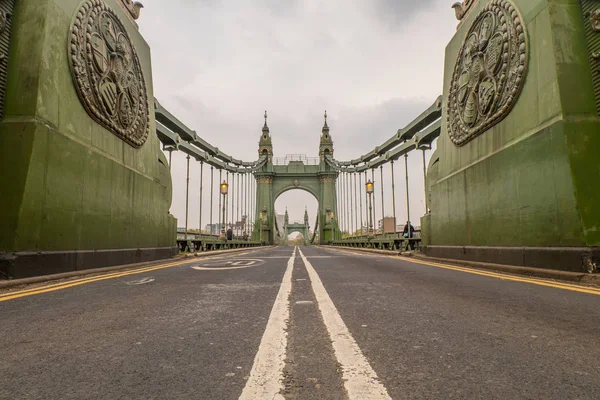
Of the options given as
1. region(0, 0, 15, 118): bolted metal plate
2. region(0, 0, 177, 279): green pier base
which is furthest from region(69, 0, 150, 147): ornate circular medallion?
region(0, 0, 15, 118): bolted metal plate

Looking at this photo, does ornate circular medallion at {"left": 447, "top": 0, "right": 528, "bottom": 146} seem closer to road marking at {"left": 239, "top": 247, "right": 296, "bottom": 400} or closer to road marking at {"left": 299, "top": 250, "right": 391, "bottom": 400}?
road marking at {"left": 299, "top": 250, "right": 391, "bottom": 400}

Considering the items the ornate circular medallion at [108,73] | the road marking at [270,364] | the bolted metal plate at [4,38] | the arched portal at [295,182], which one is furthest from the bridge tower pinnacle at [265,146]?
the road marking at [270,364]

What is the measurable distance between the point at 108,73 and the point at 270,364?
30.4 ft

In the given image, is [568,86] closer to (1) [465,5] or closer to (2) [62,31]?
(1) [465,5]

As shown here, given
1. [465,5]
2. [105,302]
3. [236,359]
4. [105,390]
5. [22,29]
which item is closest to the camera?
[105,390]

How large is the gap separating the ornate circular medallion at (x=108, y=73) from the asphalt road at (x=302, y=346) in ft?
17.5

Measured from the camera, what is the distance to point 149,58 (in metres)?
12.5

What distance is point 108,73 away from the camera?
876 centimetres

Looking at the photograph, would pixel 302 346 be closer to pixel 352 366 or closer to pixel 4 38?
pixel 352 366

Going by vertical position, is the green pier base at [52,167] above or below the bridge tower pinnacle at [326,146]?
below

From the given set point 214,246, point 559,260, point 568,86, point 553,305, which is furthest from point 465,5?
point 214,246

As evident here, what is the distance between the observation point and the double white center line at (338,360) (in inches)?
59.1

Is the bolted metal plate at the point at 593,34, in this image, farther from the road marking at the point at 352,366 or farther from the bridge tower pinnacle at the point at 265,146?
the bridge tower pinnacle at the point at 265,146

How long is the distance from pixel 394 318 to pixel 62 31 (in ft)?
26.7
